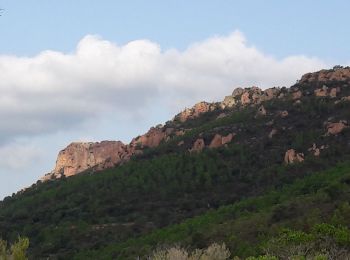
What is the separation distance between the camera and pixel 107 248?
56.3 meters

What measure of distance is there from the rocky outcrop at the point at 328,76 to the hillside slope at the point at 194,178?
384mm

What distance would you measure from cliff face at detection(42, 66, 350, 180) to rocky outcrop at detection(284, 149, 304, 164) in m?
7.19

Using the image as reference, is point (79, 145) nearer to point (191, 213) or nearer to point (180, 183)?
point (180, 183)

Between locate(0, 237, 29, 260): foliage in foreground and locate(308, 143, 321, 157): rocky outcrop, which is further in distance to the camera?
locate(308, 143, 321, 157): rocky outcrop

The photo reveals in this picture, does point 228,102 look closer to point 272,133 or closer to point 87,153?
point 87,153

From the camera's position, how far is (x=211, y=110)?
116312 millimetres

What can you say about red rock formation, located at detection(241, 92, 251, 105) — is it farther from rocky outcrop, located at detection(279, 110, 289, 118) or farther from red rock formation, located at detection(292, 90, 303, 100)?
rocky outcrop, located at detection(279, 110, 289, 118)

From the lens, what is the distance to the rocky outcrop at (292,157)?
75250 millimetres

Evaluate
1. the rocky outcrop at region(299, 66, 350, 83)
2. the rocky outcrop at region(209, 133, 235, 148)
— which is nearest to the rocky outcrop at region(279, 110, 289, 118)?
the rocky outcrop at region(209, 133, 235, 148)

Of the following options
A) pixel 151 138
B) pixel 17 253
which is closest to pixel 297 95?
pixel 151 138

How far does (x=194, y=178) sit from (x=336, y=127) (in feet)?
65.2

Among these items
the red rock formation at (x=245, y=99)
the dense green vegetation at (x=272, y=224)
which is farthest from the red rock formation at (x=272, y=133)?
the red rock formation at (x=245, y=99)

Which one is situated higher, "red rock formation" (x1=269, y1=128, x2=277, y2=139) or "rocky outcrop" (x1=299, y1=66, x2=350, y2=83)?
"rocky outcrop" (x1=299, y1=66, x2=350, y2=83)

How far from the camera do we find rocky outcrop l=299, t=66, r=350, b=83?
327 ft
